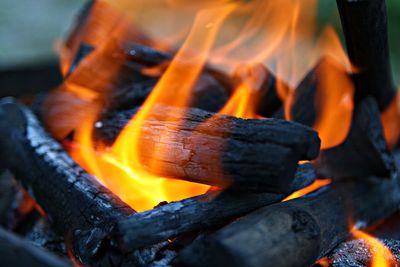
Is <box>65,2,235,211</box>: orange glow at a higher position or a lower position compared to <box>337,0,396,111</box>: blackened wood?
lower

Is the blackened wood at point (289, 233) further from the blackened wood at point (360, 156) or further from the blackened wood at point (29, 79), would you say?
the blackened wood at point (29, 79)

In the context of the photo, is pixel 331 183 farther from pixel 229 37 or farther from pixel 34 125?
pixel 229 37

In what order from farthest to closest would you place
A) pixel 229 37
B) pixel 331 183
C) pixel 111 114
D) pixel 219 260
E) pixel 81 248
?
pixel 229 37 < pixel 111 114 < pixel 331 183 < pixel 81 248 < pixel 219 260

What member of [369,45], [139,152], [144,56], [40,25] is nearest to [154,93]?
[144,56]

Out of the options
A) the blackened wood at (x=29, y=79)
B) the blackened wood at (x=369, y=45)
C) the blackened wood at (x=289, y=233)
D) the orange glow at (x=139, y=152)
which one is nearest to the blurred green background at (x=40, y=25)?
the blackened wood at (x=29, y=79)

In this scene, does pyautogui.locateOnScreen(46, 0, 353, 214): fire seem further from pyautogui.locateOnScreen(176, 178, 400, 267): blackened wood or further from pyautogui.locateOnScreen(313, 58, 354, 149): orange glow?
pyautogui.locateOnScreen(176, 178, 400, 267): blackened wood

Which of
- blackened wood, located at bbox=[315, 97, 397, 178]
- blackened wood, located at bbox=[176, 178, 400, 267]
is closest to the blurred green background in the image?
blackened wood, located at bbox=[315, 97, 397, 178]

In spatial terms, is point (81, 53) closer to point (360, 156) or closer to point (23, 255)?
point (23, 255)

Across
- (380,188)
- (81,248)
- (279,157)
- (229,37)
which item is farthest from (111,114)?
(229,37)
